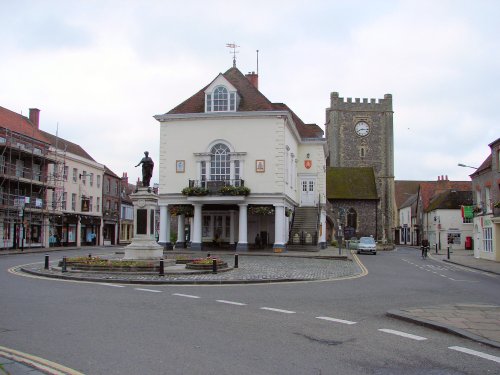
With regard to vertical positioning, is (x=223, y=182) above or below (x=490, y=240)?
above

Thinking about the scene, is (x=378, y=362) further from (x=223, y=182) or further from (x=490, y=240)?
Answer: (x=490, y=240)

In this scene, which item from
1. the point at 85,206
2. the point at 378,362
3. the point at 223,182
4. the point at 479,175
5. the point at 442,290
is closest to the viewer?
the point at 378,362

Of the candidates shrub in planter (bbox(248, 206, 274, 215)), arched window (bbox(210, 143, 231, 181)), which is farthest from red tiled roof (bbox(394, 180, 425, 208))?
arched window (bbox(210, 143, 231, 181))

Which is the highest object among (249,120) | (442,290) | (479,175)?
(249,120)

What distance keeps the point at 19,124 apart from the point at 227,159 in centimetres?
2238

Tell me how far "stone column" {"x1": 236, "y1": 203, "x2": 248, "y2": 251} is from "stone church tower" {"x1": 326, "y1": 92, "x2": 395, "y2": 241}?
4462cm

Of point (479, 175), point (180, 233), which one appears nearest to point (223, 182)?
point (180, 233)

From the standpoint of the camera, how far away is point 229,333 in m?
8.81

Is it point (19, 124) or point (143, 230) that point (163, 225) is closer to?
point (143, 230)

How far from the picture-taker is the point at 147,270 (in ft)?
63.7

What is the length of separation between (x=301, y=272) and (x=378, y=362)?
47.5ft

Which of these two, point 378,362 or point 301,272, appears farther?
point 301,272

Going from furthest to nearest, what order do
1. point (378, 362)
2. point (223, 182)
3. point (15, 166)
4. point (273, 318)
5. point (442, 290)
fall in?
1. point (15, 166)
2. point (223, 182)
3. point (442, 290)
4. point (273, 318)
5. point (378, 362)

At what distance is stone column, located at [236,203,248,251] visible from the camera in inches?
1407
